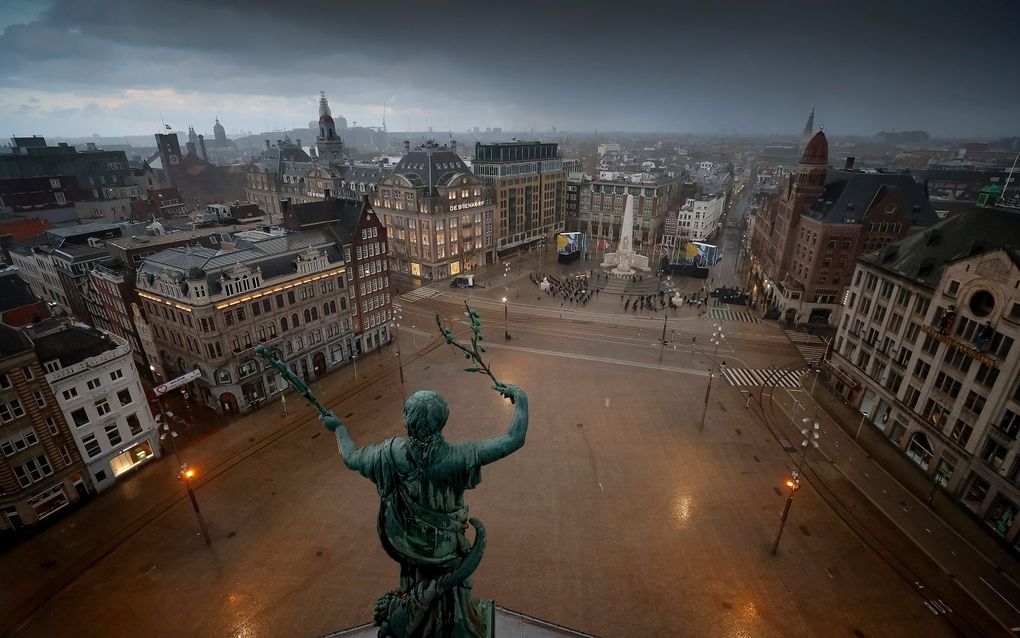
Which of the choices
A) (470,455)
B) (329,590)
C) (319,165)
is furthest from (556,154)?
(470,455)

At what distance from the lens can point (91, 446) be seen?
3894 cm

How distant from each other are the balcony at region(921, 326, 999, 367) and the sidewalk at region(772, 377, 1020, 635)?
38.9ft

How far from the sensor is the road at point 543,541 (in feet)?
96.2

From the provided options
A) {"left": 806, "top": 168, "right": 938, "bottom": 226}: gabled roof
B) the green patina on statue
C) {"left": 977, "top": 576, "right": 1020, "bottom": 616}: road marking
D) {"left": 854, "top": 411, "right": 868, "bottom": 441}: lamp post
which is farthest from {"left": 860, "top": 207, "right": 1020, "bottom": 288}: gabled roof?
the green patina on statue

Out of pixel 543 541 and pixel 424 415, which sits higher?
pixel 424 415

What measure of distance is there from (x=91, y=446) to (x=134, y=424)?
3458 mm

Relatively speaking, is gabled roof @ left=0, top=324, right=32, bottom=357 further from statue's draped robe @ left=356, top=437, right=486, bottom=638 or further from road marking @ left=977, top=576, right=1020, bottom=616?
road marking @ left=977, top=576, right=1020, bottom=616

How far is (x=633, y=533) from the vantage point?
3534cm

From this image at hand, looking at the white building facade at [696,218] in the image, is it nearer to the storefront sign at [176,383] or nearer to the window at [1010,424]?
the window at [1010,424]

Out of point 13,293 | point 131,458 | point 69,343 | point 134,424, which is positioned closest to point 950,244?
point 134,424

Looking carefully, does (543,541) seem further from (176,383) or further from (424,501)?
(176,383)

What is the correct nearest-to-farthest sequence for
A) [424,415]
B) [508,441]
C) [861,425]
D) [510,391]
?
[424,415] → [508,441] → [510,391] → [861,425]

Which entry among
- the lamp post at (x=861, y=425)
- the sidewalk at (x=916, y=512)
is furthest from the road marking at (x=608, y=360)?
the lamp post at (x=861, y=425)

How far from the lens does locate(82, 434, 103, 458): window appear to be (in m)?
38.5
